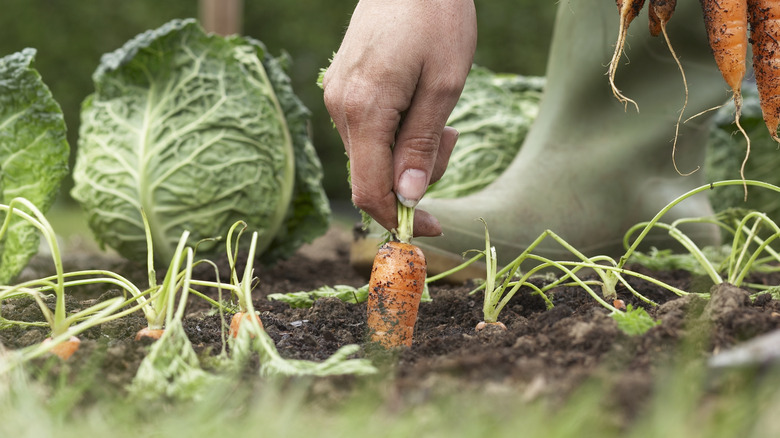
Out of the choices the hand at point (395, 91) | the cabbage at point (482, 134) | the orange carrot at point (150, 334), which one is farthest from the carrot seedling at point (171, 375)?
the cabbage at point (482, 134)

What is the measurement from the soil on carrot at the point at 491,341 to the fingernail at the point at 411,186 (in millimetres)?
351

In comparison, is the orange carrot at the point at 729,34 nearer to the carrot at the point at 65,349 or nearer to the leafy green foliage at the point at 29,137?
the carrot at the point at 65,349

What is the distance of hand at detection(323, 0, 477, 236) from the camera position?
1.76m

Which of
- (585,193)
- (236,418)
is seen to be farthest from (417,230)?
(585,193)

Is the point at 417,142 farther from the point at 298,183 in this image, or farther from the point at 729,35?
the point at 298,183

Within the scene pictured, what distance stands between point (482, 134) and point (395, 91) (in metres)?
2.13

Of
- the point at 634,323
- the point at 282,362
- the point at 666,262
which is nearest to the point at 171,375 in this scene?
the point at 282,362

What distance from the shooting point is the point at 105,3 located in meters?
8.25

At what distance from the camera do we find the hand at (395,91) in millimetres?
1758

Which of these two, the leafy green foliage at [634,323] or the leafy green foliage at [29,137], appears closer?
the leafy green foliage at [634,323]

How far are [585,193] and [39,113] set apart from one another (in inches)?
87.3

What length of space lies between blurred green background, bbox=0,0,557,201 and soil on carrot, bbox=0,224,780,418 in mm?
6213

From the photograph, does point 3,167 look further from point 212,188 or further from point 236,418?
point 236,418

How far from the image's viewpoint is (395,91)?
69.3 inches
